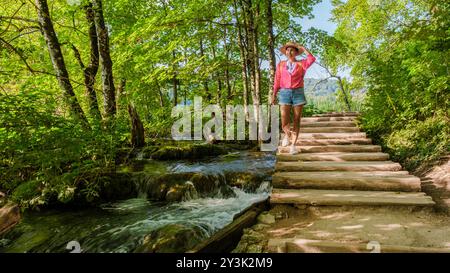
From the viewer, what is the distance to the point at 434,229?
3.54 m

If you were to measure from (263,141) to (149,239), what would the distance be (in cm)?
793

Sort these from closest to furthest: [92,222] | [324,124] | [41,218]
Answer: [92,222] < [41,218] < [324,124]

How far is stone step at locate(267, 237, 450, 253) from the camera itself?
2.98 m

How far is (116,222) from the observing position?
6.16 m

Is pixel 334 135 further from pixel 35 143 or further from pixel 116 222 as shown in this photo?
pixel 35 143

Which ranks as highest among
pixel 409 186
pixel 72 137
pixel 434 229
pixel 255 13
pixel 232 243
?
pixel 255 13

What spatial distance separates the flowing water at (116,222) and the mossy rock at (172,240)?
397 millimetres

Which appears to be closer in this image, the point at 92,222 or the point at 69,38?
the point at 92,222

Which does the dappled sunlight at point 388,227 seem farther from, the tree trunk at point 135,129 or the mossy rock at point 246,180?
the tree trunk at point 135,129

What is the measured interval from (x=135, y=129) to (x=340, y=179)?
323 inches

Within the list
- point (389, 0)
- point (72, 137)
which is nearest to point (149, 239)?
point (72, 137)

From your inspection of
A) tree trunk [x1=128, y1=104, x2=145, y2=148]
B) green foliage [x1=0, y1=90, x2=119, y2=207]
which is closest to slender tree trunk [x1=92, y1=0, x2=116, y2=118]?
tree trunk [x1=128, y1=104, x2=145, y2=148]

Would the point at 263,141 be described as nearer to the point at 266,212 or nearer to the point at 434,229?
the point at 266,212

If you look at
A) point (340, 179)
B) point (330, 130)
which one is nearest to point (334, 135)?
point (330, 130)
